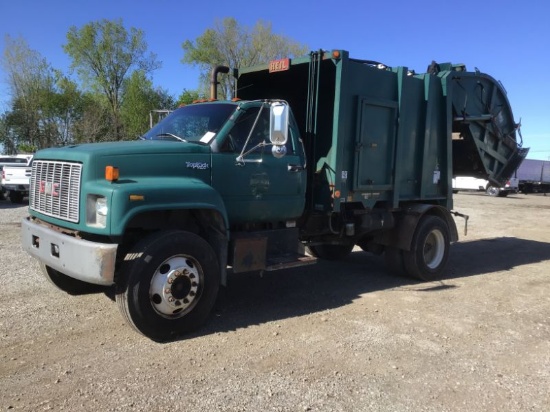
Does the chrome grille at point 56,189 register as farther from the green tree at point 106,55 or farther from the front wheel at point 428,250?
the green tree at point 106,55

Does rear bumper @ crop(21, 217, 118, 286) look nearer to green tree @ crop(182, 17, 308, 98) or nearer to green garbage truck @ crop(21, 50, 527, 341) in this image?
green garbage truck @ crop(21, 50, 527, 341)

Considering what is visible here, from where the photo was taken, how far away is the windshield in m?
5.62

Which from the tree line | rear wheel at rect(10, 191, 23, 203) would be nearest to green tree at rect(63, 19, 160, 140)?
the tree line

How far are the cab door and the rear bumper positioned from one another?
4.78ft

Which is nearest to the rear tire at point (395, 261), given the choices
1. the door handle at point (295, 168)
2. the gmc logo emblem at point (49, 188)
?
the door handle at point (295, 168)

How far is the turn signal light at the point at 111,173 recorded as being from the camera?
15.0 feet

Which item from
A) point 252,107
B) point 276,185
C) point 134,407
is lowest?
point 134,407

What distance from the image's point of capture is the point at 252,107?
5.86m

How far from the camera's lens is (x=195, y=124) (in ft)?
19.2

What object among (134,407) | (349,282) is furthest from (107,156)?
(349,282)

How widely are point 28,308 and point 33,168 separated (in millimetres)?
1610

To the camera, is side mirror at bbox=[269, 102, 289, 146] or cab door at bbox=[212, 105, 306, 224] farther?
cab door at bbox=[212, 105, 306, 224]

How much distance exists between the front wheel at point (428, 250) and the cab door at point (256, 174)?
252 centimetres

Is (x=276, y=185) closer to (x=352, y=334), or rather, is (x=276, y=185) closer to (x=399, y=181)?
(x=352, y=334)
